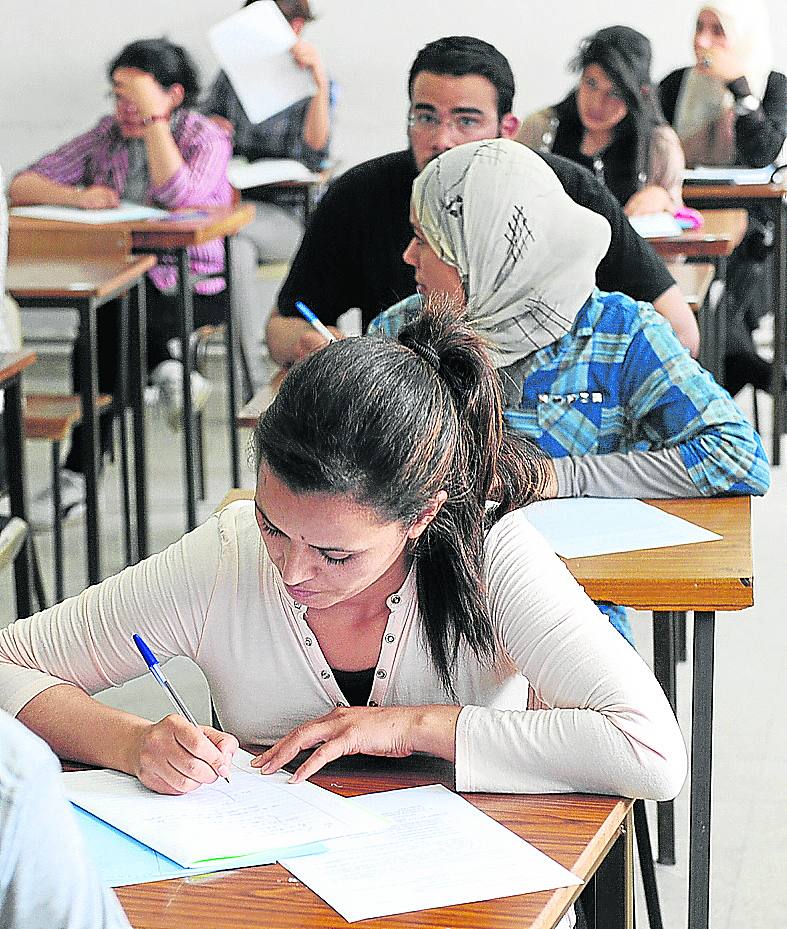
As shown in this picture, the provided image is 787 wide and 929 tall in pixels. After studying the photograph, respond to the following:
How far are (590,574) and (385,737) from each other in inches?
20.7

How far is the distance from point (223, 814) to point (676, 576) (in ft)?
2.43

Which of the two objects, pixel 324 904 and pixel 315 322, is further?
pixel 315 322

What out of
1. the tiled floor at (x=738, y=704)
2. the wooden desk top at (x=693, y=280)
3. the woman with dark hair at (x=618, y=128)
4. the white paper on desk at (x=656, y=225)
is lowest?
the tiled floor at (x=738, y=704)

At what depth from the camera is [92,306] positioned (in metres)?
3.41

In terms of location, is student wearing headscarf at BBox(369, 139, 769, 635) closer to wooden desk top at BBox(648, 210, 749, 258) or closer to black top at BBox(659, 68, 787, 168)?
wooden desk top at BBox(648, 210, 749, 258)

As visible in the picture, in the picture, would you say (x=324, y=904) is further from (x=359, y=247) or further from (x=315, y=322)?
(x=359, y=247)

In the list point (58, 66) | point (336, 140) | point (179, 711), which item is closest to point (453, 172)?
point (179, 711)

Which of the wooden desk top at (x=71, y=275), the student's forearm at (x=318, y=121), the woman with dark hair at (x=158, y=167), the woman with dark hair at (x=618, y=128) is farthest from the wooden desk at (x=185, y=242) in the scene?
the student's forearm at (x=318, y=121)

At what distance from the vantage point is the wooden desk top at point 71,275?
3.41m

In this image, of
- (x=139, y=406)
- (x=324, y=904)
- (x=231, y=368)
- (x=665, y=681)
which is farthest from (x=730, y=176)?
(x=324, y=904)

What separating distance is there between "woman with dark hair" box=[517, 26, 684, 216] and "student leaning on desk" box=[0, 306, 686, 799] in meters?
2.95

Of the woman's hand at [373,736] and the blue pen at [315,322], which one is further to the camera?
the blue pen at [315,322]

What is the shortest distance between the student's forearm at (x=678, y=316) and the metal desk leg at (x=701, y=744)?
0.95 m

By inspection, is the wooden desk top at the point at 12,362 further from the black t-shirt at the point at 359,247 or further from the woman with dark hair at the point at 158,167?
the woman with dark hair at the point at 158,167
